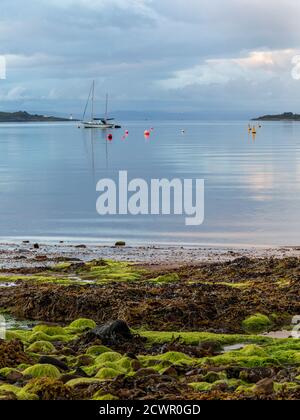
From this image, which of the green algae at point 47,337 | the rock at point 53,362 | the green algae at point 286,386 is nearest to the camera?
the green algae at point 286,386

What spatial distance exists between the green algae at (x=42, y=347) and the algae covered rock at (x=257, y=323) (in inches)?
178

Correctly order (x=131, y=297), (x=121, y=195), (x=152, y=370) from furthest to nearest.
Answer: (x=121, y=195), (x=131, y=297), (x=152, y=370)

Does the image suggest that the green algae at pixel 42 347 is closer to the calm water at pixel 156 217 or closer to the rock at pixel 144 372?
the rock at pixel 144 372

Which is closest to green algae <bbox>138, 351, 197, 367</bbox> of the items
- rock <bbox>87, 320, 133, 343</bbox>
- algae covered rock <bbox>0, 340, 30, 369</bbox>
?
rock <bbox>87, 320, 133, 343</bbox>

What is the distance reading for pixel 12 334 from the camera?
15.7m

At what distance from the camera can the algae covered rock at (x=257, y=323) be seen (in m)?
17.1

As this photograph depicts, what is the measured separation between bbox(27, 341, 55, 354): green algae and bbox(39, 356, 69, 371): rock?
1230 millimetres

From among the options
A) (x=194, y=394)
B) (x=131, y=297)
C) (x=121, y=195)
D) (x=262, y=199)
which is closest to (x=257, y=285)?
(x=131, y=297)

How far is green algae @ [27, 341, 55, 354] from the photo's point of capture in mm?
14383

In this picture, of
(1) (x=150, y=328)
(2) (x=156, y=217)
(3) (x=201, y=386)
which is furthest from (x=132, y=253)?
(3) (x=201, y=386)

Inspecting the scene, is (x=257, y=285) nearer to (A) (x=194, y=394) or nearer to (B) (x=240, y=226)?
(A) (x=194, y=394)

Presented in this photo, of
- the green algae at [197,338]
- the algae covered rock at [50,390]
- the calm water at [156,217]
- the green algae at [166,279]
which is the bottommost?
A: the green algae at [197,338]

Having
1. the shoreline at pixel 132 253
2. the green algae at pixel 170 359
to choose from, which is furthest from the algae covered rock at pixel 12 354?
the shoreline at pixel 132 253

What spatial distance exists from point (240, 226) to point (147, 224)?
4813 millimetres
